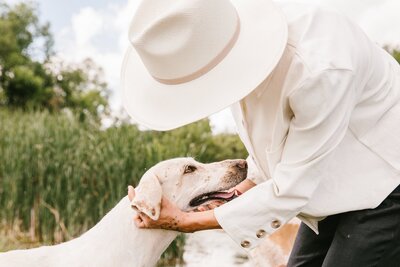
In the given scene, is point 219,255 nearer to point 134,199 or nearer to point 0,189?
point 0,189

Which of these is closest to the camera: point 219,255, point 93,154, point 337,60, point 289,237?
point 337,60

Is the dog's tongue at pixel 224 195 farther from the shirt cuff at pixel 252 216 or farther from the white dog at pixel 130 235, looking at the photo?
the shirt cuff at pixel 252 216

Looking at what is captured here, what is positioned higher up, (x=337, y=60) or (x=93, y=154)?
(x=337, y=60)

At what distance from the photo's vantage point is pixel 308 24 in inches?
88.8

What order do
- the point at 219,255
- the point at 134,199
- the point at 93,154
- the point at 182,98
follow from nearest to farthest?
the point at 182,98
the point at 134,199
the point at 93,154
the point at 219,255

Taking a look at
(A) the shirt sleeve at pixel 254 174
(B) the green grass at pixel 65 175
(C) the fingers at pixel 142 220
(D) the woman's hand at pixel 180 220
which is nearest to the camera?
(D) the woman's hand at pixel 180 220

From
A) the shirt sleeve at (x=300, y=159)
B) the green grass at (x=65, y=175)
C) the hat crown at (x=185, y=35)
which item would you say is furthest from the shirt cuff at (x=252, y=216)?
the green grass at (x=65, y=175)

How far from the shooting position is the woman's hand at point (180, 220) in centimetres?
247

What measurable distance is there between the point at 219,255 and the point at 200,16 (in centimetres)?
642

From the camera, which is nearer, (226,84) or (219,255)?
(226,84)

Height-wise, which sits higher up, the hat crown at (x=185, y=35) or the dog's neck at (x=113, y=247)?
the hat crown at (x=185, y=35)

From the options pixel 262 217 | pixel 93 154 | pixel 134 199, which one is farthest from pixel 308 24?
pixel 93 154

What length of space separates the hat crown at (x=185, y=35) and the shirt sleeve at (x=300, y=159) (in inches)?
13.2

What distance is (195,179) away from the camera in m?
3.21
